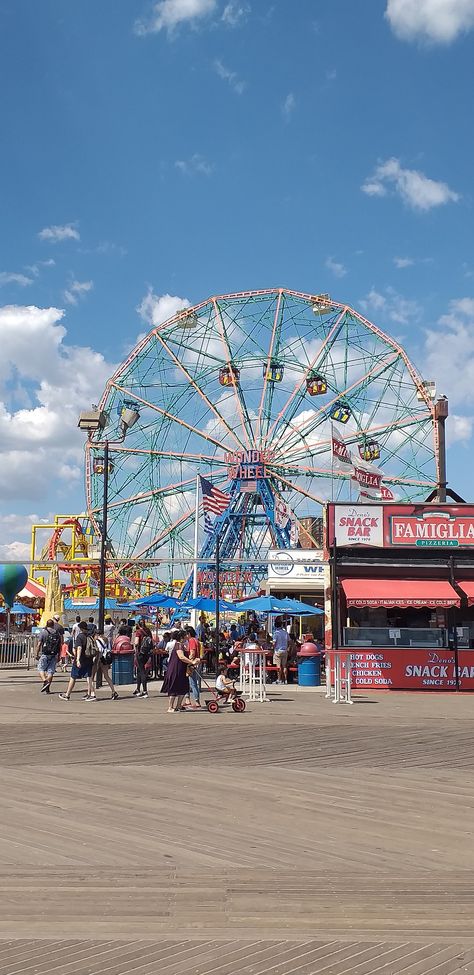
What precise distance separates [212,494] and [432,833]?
105 ft

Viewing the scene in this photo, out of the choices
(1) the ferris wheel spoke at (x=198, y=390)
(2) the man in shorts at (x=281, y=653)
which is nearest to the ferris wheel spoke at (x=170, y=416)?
(1) the ferris wheel spoke at (x=198, y=390)

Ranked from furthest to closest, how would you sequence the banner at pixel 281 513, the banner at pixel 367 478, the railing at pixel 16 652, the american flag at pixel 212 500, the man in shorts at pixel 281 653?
the banner at pixel 281 513
the american flag at pixel 212 500
the banner at pixel 367 478
the railing at pixel 16 652
the man in shorts at pixel 281 653

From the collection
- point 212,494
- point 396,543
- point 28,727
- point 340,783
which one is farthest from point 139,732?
point 212,494

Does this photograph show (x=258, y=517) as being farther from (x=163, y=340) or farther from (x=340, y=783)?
(x=340, y=783)

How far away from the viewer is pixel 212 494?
38.6 m

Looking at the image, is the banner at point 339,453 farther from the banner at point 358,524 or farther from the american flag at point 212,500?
the banner at point 358,524

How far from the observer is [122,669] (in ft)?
72.4

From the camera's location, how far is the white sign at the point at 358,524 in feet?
75.0

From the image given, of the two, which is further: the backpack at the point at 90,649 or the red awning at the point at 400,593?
the red awning at the point at 400,593

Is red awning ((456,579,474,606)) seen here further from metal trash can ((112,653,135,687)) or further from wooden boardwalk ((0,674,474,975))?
wooden boardwalk ((0,674,474,975))

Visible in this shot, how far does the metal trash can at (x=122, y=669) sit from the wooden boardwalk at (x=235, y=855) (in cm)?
969

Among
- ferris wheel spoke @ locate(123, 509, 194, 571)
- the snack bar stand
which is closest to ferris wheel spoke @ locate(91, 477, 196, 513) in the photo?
ferris wheel spoke @ locate(123, 509, 194, 571)

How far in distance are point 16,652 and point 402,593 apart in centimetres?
1473

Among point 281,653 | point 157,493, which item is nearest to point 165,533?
point 157,493
